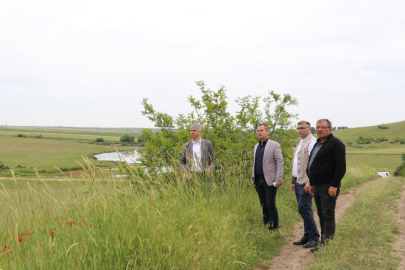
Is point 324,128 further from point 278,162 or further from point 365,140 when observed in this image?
point 365,140

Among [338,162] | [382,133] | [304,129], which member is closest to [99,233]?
[338,162]

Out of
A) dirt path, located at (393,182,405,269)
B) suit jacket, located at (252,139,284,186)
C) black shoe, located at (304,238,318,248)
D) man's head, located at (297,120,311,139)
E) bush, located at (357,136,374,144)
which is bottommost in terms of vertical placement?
bush, located at (357,136,374,144)

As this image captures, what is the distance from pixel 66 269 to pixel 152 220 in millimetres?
1034

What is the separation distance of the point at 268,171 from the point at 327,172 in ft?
3.65

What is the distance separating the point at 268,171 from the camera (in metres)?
5.19

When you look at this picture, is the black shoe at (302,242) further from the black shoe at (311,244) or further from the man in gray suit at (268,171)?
the man in gray suit at (268,171)

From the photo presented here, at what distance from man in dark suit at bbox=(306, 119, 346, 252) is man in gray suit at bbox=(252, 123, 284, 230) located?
27.6 inches

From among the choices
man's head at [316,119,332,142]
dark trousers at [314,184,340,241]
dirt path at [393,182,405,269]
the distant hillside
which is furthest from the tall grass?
the distant hillside

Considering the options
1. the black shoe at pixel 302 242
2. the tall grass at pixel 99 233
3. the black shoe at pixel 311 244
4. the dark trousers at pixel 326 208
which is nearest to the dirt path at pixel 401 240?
the dark trousers at pixel 326 208

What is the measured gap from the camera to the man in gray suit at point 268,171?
203 inches

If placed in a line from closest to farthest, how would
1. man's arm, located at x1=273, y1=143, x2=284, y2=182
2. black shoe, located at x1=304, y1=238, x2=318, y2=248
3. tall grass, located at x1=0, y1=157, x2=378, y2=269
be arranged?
1. tall grass, located at x1=0, y1=157, x2=378, y2=269
2. black shoe, located at x1=304, y1=238, x2=318, y2=248
3. man's arm, located at x1=273, y1=143, x2=284, y2=182

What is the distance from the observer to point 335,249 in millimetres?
4113

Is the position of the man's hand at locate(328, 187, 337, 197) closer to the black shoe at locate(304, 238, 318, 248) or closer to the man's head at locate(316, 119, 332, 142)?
the man's head at locate(316, 119, 332, 142)

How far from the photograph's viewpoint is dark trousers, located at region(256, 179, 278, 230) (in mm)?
5266
